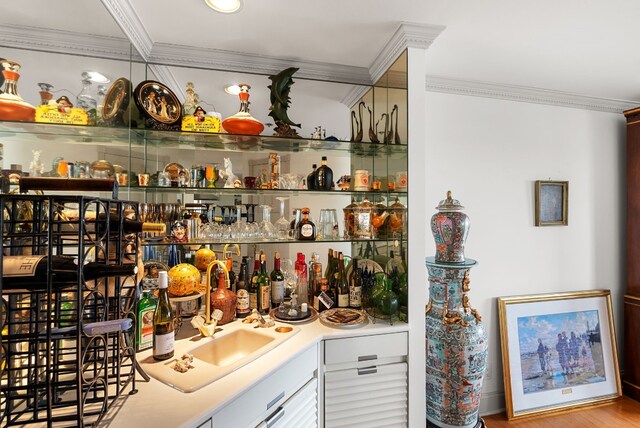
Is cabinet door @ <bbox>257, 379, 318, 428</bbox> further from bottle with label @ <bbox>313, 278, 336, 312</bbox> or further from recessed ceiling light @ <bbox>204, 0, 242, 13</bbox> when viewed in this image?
recessed ceiling light @ <bbox>204, 0, 242, 13</bbox>

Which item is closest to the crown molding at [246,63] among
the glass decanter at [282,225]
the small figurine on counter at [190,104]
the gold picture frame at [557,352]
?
the small figurine on counter at [190,104]

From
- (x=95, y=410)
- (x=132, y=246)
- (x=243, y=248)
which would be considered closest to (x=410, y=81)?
(x=243, y=248)

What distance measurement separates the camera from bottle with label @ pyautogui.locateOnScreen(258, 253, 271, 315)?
1.69 m

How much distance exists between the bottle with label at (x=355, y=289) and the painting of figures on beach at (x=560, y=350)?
4.70ft

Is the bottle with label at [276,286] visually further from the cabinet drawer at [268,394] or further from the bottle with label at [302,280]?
the cabinet drawer at [268,394]

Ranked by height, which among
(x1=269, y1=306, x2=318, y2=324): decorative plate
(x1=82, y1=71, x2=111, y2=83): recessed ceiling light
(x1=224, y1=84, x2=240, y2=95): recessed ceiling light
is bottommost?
(x1=269, y1=306, x2=318, y2=324): decorative plate

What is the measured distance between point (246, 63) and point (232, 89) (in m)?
0.19

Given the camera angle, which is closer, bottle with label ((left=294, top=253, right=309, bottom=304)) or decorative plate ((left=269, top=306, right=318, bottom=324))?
decorative plate ((left=269, top=306, right=318, bottom=324))

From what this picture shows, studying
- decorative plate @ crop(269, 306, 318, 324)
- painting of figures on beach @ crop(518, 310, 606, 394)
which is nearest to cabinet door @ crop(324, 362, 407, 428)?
decorative plate @ crop(269, 306, 318, 324)

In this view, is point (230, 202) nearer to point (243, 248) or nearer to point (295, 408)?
point (243, 248)

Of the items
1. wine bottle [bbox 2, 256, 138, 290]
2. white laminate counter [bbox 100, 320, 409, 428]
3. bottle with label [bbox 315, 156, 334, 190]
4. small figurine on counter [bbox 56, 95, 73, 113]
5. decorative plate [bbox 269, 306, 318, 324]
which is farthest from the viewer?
bottle with label [bbox 315, 156, 334, 190]

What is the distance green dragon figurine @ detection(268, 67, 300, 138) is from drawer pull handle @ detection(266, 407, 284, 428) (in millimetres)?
Answer: 1435

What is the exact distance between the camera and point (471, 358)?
1577 millimetres

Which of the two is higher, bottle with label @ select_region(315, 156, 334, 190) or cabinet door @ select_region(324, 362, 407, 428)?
bottle with label @ select_region(315, 156, 334, 190)
